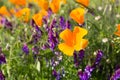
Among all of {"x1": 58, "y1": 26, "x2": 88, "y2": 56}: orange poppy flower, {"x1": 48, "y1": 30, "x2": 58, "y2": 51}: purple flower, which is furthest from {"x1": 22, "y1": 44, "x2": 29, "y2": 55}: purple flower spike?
{"x1": 58, "y1": 26, "x2": 88, "y2": 56}: orange poppy flower

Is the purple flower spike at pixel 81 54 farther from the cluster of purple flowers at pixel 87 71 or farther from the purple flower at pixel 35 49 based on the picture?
the purple flower at pixel 35 49

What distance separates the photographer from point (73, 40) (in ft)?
8.05

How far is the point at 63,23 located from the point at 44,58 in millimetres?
356

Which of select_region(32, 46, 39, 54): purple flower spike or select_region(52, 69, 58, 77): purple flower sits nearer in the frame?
select_region(52, 69, 58, 77): purple flower

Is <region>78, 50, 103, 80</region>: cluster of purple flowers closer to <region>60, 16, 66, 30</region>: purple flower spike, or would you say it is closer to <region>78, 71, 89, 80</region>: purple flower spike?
<region>78, 71, 89, 80</region>: purple flower spike

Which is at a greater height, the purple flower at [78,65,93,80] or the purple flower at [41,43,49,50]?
the purple flower at [41,43,49,50]

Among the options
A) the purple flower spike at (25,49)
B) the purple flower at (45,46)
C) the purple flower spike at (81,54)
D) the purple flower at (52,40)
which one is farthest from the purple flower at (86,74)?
the purple flower spike at (25,49)

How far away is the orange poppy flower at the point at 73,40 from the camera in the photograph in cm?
239

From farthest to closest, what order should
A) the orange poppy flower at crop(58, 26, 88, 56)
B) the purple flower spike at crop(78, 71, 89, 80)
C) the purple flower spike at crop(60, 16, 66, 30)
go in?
the purple flower spike at crop(60, 16, 66, 30) < the purple flower spike at crop(78, 71, 89, 80) < the orange poppy flower at crop(58, 26, 88, 56)

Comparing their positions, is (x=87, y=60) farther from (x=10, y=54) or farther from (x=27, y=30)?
(x=27, y=30)

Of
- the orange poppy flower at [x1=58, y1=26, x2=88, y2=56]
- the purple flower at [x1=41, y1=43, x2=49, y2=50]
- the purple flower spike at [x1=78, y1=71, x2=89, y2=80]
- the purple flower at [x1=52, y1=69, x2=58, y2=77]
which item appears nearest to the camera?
the orange poppy flower at [x1=58, y1=26, x2=88, y2=56]

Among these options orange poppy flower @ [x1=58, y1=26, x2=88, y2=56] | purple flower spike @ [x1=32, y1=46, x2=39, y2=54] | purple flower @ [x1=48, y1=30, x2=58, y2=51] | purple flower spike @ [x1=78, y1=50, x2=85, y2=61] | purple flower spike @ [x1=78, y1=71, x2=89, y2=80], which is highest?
purple flower spike @ [x1=32, y1=46, x2=39, y2=54]

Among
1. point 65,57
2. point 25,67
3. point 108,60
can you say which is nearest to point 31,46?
point 25,67

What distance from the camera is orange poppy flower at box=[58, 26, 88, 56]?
2395mm
